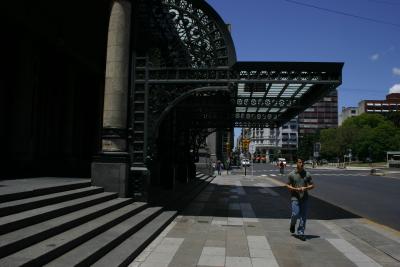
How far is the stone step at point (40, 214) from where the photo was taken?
20.4 feet

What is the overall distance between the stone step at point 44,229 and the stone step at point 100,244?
1.47ft

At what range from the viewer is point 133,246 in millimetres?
7746

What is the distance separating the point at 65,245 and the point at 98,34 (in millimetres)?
11841

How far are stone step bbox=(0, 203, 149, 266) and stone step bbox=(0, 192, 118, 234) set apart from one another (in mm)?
433

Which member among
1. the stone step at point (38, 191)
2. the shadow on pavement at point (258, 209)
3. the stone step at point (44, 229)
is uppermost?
the stone step at point (38, 191)

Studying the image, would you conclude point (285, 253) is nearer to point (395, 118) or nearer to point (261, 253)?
point (261, 253)

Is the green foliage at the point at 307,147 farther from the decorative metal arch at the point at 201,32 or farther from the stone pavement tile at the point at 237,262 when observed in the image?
the stone pavement tile at the point at 237,262

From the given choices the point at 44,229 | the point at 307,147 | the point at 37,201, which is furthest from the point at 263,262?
the point at 307,147

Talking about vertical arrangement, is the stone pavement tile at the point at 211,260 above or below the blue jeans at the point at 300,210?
below

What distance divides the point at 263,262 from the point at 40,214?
364 cm

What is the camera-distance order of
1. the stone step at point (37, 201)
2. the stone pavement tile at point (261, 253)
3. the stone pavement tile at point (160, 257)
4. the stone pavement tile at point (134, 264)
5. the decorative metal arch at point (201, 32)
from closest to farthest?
the stone step at point (37, 201) < the stone pavement tile at point (134, 264) < the stone pavement tile at point (160, 257) < the stone pavement tile at point (261, 253) < the decorative metal arch at point (201, 32)

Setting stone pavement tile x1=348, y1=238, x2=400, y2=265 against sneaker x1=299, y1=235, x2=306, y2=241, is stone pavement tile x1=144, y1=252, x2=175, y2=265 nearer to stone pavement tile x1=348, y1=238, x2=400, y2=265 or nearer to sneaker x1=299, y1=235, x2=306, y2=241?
sneaker x1=299, y1=235, x2=306, y2=241

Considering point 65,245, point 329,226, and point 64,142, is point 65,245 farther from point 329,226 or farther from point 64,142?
point 64,142

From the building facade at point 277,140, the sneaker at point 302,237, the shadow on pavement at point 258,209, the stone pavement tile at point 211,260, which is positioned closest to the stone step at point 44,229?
the stone pavement tile at point 211,260
